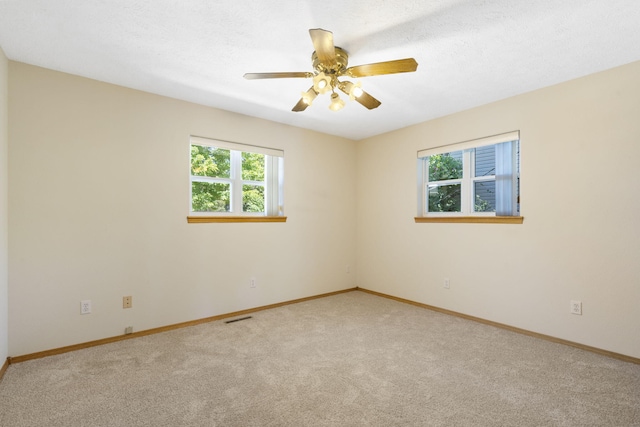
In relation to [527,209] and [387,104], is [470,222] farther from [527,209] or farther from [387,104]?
[387,104]

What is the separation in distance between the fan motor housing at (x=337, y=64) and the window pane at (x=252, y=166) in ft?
6.20

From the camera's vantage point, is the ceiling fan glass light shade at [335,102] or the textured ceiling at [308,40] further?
the ceiling fan glass light shade at [335,102]

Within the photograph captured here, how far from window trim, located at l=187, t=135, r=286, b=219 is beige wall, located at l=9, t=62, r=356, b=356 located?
8 cm

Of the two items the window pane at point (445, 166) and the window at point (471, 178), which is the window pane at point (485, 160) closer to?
the window at point (471, 178)

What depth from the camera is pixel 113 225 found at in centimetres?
279

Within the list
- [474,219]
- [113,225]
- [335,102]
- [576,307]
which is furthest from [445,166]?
[113,225]

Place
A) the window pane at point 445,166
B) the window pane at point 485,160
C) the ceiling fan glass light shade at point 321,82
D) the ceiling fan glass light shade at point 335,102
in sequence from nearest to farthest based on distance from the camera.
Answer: the ceiling fan glass light shade at point 321,82
the ceiling fan glass light shade at point 335,102
the window pane at point 485,160
the window pane at point 445,166

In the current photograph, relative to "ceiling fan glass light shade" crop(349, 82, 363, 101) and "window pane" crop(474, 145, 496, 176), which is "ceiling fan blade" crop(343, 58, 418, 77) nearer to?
"ceiling fan glass light shade" crop(349, 82, 363, 101)

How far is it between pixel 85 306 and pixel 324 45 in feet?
9.42

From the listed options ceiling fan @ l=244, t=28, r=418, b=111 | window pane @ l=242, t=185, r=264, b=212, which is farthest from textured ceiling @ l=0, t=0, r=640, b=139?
window pane @ l=242, t=185, r=264, b=212

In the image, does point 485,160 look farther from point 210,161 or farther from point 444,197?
point 210,161

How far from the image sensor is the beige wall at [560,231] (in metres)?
2.44

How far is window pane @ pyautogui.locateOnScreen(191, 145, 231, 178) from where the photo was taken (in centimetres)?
344

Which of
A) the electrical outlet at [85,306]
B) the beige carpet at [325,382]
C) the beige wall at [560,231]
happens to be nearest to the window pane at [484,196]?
the beige wall at [560,231]
